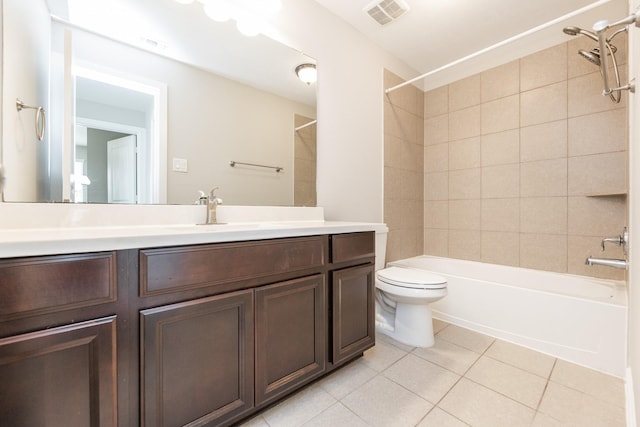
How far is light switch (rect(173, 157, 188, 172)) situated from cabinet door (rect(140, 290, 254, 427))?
786 mm

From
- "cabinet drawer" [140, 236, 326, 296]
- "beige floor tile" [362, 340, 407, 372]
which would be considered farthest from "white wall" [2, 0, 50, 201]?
"beige floor tile" [362, 340, 407, 372]

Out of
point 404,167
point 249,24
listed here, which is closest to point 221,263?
point 249,24

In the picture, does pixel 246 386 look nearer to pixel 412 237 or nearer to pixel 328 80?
pixel 328 80

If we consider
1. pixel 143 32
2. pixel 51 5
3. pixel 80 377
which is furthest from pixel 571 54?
pixel 80 377

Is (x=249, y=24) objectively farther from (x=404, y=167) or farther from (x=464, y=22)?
(x=404, y=167)

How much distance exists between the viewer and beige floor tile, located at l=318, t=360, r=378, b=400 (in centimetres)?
134

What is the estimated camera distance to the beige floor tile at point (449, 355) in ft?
5.14

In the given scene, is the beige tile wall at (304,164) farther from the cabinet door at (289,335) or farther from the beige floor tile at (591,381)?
the beige floor tile at (591,381)

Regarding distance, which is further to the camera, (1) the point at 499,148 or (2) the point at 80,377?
(1) the point at 499,148

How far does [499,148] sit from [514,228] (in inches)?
28.6

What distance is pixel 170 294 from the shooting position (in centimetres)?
86

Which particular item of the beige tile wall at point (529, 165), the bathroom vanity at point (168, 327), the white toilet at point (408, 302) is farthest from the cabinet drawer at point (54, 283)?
the beige tile wall at point (529, 165)

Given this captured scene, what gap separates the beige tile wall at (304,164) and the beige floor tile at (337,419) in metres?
1.18

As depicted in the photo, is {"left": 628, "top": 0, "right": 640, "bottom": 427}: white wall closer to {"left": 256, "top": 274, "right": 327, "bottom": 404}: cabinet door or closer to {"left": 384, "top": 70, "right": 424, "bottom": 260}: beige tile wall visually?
{"left": 256, "top": 274, "right": 327, "bottom": 404}: cabinet door
